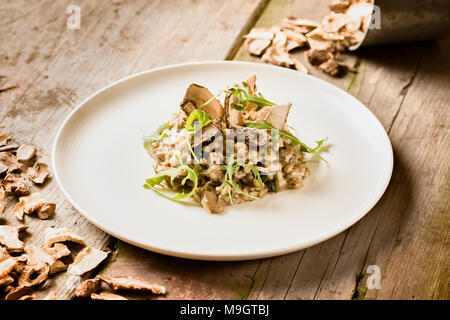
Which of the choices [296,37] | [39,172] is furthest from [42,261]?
[296,37]

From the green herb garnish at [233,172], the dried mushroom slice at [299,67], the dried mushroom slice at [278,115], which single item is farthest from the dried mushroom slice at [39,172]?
the dried mushroom slice at [299,67]

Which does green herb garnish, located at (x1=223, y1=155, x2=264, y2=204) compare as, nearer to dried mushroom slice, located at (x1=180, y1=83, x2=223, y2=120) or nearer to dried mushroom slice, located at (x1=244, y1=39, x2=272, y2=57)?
dried mushroom slice, located at (x1=180, y1=83, x2=223, y2=120)

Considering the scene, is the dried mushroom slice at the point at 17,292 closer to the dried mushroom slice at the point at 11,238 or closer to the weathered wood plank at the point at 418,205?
the dried mushroom slice at the point at 11,238

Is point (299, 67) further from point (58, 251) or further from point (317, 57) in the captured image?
point (58, 251)

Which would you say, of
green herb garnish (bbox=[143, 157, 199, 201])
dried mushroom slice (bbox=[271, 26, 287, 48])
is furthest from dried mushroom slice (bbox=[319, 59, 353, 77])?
green herb garnish (bbox=[143, 157, 199, 201])

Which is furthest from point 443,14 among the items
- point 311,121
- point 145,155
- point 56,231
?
point 56,231

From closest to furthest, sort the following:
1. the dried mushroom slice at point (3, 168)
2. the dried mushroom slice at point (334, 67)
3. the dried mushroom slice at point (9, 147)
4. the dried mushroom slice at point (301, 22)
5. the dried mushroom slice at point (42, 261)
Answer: the dried mushroom slice at point (42, 261), the dried mushroom slice at point (3, 168), the dried mushroom slice at point (9, 147), the dried mushroom slice at point (334, 67), the dried mushroom slice at point (301, 22)

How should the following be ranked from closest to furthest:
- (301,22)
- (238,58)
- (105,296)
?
1. (105,296)
2. (238,58)
3. (301,22)
